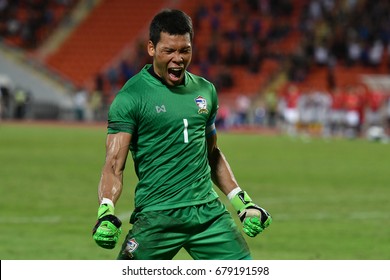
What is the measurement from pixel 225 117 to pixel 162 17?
42177 millimetres

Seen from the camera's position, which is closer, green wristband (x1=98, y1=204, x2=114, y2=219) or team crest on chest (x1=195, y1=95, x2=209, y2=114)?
green wristband (x1=98, y1=204, x2=114, y2=219)

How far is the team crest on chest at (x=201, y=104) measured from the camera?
6.84 meters

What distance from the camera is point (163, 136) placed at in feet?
22.1

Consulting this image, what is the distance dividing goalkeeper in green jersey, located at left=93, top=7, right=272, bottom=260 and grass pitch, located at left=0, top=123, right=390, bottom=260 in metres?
5.26

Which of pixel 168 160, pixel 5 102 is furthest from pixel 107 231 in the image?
pixel 5 102

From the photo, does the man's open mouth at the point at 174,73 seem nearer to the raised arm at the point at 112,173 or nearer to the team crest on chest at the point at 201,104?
the team crest on chest at the point at 201,104

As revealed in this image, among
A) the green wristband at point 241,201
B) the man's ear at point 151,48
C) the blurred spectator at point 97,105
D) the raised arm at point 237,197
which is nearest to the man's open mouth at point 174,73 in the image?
the man's ear at point 151,48

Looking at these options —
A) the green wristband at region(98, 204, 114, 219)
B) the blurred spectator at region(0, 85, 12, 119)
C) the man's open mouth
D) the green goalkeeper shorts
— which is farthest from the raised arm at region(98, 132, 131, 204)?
the blurred spectator at region(0, 85, 12, 119)

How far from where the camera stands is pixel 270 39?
51.7 m

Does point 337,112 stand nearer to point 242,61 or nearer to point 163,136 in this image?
point 242,61

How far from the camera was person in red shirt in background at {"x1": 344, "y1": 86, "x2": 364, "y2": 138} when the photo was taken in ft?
143

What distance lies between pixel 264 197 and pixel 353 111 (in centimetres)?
2524

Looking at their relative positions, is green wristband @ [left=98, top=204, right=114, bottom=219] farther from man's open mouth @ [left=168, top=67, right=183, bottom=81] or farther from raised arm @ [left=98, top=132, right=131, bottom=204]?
man's open mouth @ [left=168, top=67, right=183, bottom=81]

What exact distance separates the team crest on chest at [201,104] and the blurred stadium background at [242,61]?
37338mm
